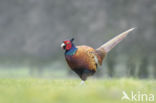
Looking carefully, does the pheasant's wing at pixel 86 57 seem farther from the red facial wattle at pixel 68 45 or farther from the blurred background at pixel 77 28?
the blurred background at pixel 77 28

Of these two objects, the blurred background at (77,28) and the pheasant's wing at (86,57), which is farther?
the blurred background at (77,28)

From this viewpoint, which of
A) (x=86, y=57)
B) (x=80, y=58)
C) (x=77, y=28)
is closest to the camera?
(x=80, y=58)

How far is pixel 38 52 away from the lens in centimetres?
1997

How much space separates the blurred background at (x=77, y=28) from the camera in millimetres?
18906

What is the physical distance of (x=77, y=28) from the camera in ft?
64.6

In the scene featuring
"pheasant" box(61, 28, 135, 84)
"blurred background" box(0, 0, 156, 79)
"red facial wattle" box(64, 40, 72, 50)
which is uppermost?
"blurred background" box(0, 0, 156, 79)

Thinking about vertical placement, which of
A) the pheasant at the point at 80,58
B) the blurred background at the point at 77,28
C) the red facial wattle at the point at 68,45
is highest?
the blurred background at the point at 77,28

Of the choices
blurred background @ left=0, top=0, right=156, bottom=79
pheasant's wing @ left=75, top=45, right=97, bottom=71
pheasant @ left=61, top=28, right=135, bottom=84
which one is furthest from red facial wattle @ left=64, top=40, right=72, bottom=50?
blurred background @ left=0, top=0, right=156, bottom=79

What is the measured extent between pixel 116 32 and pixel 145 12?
71.9 inches

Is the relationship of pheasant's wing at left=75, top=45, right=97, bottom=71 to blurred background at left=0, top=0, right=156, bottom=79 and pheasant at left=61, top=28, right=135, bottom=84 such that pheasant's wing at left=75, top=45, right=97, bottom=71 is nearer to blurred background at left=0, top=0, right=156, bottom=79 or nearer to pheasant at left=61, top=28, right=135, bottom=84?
pheasant at left=61, top=28, right=135, bottom=84

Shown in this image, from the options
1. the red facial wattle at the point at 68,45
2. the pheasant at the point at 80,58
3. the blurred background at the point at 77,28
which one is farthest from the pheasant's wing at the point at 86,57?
the blurred background at the point at 77,28

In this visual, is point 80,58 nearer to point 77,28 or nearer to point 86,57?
point 86,57

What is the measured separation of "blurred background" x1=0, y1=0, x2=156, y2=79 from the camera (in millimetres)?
18906

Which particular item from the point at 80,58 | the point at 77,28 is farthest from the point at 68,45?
the point at 77,28
